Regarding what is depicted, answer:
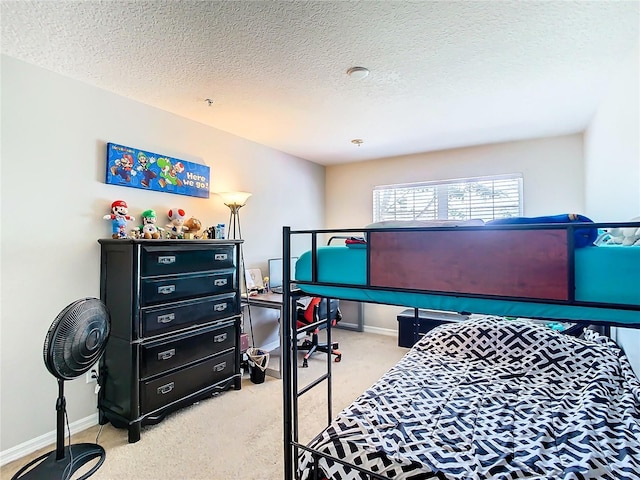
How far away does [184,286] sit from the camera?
2463mm

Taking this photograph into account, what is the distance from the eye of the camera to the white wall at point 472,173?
3.46 metres

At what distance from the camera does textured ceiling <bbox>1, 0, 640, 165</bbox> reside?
1.55m

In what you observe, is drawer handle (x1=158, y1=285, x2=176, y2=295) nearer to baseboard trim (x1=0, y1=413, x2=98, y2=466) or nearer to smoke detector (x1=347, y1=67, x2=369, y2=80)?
baseboard trim (x1=0, y1=413, x2=98, y2=466)

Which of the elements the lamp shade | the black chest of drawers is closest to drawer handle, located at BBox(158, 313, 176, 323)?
the black chest of drawers

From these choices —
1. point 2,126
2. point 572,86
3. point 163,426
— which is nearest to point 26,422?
point 163,426

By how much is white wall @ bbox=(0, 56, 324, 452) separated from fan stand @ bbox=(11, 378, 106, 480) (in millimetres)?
288

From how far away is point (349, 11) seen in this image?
1.55 m

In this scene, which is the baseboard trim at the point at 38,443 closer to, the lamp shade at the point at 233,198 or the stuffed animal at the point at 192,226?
the stuffed animal at the point at 192,226

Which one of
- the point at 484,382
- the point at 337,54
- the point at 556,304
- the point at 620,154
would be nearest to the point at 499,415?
the point at 484,382

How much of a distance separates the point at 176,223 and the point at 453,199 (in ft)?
10.4

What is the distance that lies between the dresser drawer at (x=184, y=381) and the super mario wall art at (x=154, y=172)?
4.80 feet

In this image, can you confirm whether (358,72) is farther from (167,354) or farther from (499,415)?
(167,354)

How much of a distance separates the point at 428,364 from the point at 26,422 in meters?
2.57

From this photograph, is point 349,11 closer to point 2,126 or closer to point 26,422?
point 2,126
